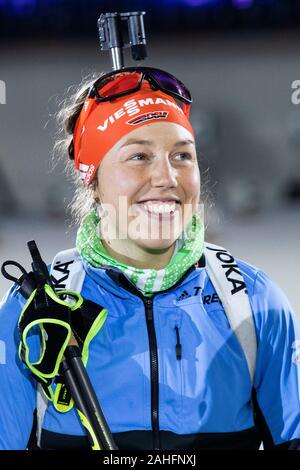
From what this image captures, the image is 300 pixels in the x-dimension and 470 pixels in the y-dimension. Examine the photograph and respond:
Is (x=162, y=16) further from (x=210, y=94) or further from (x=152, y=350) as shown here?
(x=152, y=350)

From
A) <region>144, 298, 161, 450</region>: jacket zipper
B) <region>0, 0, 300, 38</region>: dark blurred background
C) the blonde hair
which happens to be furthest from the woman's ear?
<region>0, 0, 300, 38</region>: dark blurred background

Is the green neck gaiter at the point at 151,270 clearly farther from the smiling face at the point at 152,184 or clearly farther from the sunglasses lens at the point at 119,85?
the sunglasses lens at the point at 119,85

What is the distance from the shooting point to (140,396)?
151 centimetres

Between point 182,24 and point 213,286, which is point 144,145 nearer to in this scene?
point 213,286

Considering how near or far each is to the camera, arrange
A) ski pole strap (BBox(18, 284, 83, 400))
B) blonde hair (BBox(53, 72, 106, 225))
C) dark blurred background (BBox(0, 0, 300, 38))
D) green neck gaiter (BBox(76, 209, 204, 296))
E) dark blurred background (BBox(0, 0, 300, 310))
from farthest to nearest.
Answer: dark blurred background (BBox(0, 0, 300, 38))
dark blurred background (BBox(0, 0, 300, 310))
blonde hair (BBox(53, 72, 106, 225))
green neck gaiter (BBox(76, 209, 204, 296))
ski pole strap (BBox(18, 284, 83, 400))

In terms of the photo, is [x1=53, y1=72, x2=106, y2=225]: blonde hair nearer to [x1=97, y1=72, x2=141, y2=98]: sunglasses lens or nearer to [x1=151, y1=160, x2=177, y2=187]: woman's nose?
[x1=97, y1=72, x2=141, y2=98]: sunglasses lens

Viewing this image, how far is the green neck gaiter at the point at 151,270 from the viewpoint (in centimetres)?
157

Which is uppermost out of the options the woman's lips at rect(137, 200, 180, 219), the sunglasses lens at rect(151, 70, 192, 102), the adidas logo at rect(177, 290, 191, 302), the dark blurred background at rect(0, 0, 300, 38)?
the dark blurred background at rect(0, 0, 300, 38)

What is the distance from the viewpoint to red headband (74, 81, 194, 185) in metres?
1.58

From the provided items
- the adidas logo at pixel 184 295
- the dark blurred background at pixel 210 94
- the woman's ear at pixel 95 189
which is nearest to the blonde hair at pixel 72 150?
the woman's ear at pixel 95 189

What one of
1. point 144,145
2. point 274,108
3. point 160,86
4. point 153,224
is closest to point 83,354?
point 153,224

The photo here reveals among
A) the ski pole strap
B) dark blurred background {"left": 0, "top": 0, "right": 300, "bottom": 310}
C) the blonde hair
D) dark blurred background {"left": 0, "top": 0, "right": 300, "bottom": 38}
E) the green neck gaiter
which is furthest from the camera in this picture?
dark blurred background {"left": 0, "top": 0, "right": 300, "bottom": 38}

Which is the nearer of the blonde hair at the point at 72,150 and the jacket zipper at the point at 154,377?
the jacket zipper at the point at 154,377

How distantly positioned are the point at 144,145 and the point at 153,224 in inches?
6.3
